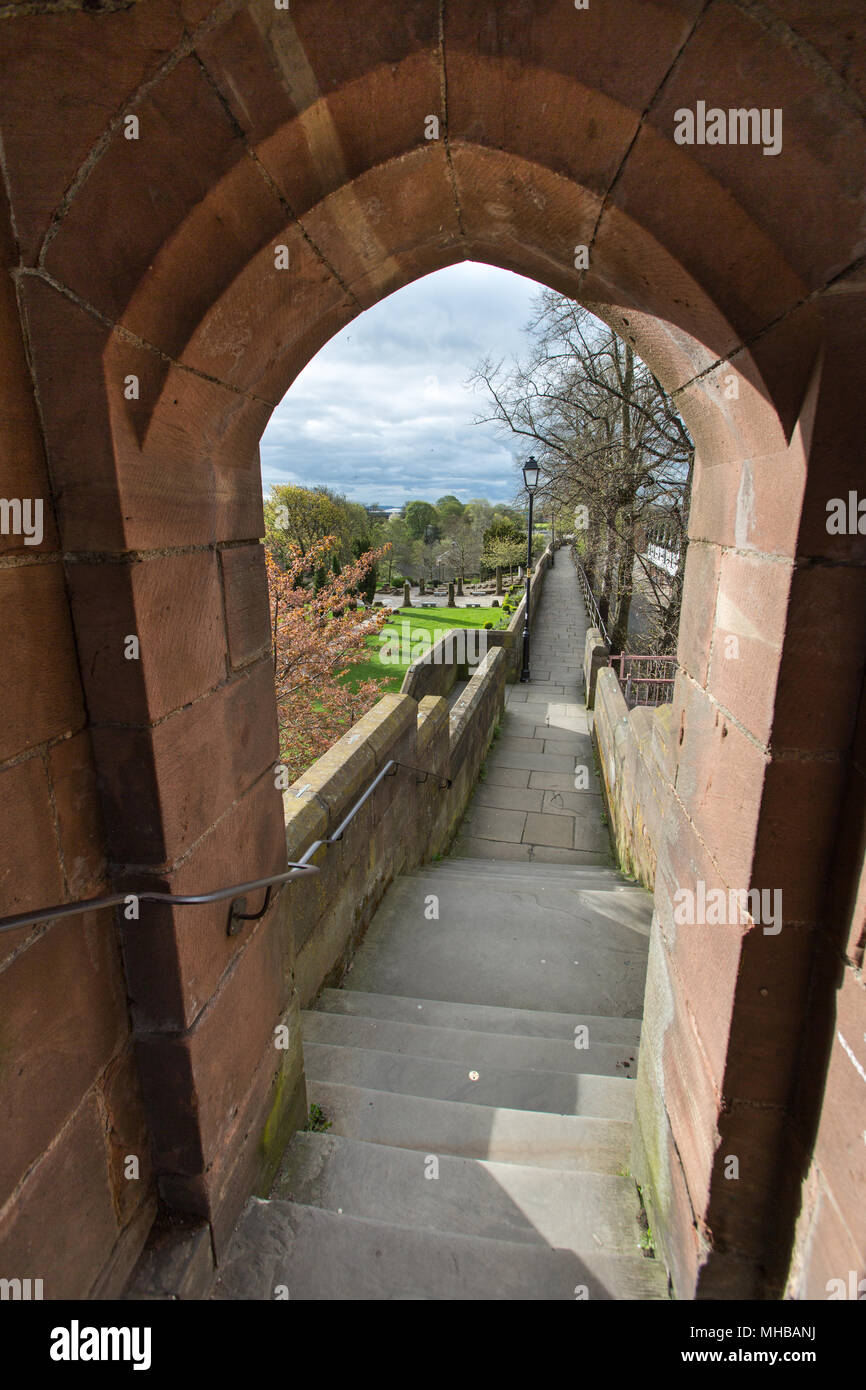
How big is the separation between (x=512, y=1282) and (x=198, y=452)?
2.62m

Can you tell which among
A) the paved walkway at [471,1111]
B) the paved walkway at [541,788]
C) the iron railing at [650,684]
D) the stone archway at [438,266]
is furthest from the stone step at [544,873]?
the iron railing at [650,684]

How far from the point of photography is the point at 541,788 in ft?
29.9

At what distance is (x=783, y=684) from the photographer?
146cm

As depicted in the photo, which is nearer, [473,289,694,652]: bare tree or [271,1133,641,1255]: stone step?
[271,1133,641,1255]: stone step

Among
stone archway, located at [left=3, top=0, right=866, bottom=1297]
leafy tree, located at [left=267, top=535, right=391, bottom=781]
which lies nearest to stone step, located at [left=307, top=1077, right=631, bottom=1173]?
stone archway, located at [left=3, top=0, right=866, bottom=1297]

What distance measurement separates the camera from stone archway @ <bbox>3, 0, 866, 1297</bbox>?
4.01ft

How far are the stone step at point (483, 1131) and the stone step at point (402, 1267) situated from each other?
1.32 ft

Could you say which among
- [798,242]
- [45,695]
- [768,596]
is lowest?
[45,695]

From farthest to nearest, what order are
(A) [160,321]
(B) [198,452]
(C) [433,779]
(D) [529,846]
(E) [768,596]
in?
(D) [529,846] → (C) [433,779] → (B) [198,452] → (E) [768,596] → (A) [160,321]

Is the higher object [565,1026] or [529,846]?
[565,1026]

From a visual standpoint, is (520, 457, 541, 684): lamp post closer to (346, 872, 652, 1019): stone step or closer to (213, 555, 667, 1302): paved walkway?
(213, 555, 667, 1302): paved walkway

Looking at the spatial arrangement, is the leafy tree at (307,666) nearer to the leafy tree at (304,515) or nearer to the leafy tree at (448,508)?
the leafy tree at (304,515)

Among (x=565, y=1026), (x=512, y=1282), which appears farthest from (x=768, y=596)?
(x=565, y=1026)

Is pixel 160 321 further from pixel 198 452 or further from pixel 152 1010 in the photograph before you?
pixel 152 1010
